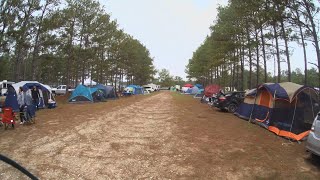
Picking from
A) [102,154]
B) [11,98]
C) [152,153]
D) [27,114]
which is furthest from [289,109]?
[11,98]

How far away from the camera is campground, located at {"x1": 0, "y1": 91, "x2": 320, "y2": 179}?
7398 mm

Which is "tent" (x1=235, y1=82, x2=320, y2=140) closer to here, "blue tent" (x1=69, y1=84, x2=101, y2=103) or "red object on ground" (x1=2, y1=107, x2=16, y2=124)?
"red object on ground" (x1=2, y1=107, x2=16, y2=124)

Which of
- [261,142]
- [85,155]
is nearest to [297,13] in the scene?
[261,142]

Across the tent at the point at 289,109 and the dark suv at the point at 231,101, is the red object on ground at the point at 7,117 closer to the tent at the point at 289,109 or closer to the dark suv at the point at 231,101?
the tent at the point at 289,109

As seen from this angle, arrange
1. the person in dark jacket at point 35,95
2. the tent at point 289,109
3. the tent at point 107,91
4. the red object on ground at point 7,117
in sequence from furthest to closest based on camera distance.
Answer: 1. the tent at point 107,91
2. the person in dark jacket at point 35,95
3. the red object on ground at point 7,117
4. the tent at point 289,109

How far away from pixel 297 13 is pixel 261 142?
6845 millimetres

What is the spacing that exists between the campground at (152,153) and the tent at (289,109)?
55cm

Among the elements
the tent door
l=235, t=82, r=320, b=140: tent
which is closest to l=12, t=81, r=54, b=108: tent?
the tent door

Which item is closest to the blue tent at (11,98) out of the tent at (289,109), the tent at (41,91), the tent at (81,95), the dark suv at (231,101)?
the tent at (41,91)

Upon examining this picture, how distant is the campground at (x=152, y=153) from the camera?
7.40 metres

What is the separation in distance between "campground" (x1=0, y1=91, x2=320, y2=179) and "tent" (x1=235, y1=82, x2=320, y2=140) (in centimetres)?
55

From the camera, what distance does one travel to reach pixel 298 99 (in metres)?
12.5

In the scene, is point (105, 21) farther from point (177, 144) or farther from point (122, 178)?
point (122, 178)

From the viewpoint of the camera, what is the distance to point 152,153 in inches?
357
